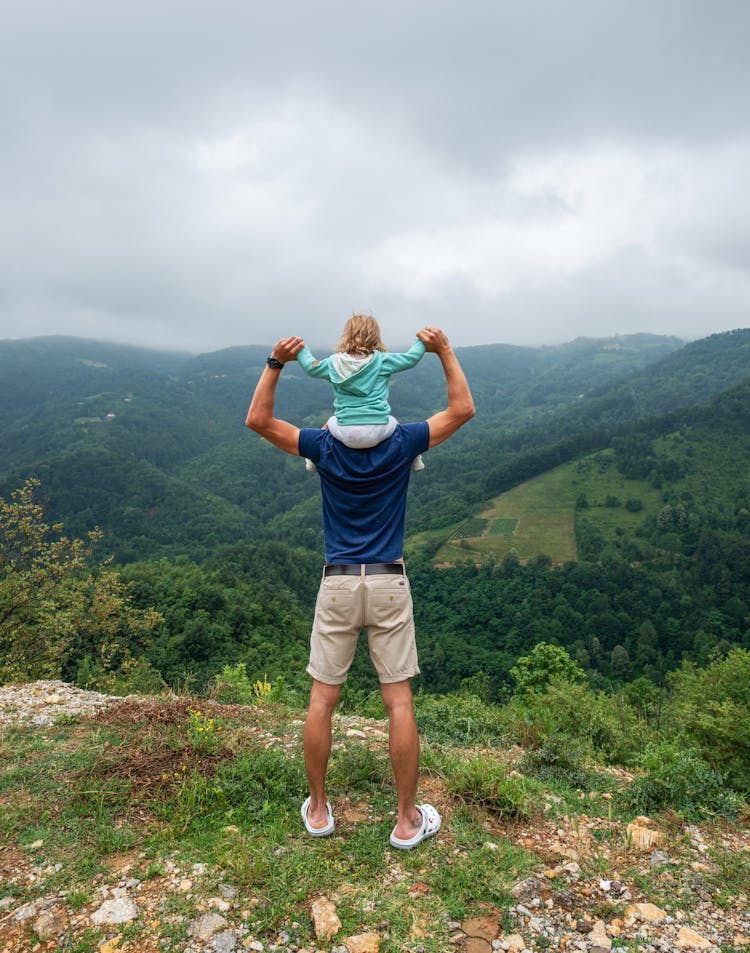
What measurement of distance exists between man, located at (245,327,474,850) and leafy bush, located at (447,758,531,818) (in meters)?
0.48

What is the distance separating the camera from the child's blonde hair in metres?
2.86

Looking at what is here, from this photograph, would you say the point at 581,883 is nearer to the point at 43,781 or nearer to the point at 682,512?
the point at 43,781

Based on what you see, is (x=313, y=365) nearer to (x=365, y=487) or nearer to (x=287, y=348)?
(x=287, y=348)

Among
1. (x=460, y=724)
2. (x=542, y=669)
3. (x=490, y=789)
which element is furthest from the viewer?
(x=542, y=669)

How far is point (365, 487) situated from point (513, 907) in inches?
86.8

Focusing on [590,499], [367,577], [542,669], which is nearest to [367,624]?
[367,577]

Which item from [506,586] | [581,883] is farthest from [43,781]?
[506,586]

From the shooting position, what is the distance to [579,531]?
8500 cm

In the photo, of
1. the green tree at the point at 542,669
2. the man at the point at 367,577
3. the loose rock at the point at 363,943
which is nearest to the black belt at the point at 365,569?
the man at the point at 367,577

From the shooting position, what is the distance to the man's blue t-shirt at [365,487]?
2809 millimetres

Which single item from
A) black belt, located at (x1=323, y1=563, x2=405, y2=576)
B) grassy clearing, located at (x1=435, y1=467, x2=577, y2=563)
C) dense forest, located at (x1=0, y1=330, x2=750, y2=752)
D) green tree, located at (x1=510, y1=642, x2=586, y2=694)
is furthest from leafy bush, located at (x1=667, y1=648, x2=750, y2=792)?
grassy clearing, located at (x1=435, y1=467, x2=577, y2=563)

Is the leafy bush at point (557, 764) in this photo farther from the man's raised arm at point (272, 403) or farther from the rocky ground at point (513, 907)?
the man's raised arm at point (272, 403)

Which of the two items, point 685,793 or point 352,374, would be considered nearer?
point 352,374

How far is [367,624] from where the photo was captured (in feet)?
9.07
